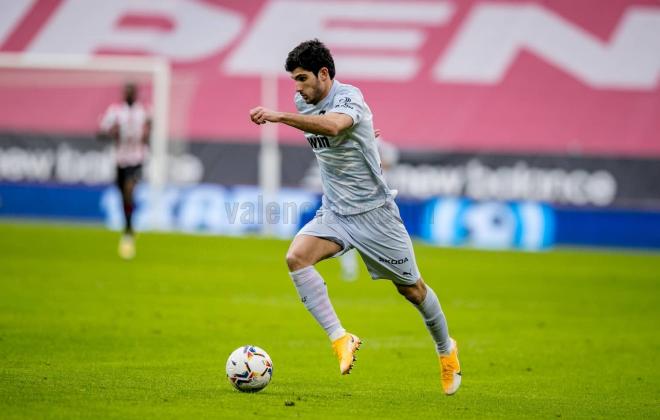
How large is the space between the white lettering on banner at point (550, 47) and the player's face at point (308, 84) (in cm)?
2549

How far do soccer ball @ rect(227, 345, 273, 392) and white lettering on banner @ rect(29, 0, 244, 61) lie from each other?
2617 cm

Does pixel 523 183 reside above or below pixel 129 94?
below

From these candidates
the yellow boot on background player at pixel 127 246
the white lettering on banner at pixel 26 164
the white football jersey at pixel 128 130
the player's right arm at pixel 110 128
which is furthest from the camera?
the white lettering on banner at pixel 26 164

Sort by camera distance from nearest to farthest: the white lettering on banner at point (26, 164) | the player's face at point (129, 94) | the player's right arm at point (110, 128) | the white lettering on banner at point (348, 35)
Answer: the player's face at point (129, 94)
the player's right arm at point (110, 128)
the white lettering on banner at point (26, 164)
the white lettering on banner at point (348, 35)

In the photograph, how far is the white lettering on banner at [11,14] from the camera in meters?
33.9

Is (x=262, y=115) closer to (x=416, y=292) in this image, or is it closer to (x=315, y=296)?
(x=315, y=296)

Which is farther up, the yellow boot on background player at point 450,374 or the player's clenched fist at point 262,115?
the player's clenched fist at point 262,115

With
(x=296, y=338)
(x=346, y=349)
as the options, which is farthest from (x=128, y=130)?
(x=346, y=349)

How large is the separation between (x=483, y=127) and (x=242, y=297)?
18.3 metres

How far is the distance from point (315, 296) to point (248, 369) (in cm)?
69

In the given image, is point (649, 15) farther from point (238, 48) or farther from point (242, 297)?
point (242, 297)

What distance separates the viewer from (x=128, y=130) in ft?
69.0

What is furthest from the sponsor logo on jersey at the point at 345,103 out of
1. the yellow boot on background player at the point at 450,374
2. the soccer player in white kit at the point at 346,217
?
the yellow boot on background player at the point at 450,374

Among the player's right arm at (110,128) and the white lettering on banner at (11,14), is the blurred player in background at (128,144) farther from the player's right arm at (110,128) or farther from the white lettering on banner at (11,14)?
the white lettering on banner at (11,14)
